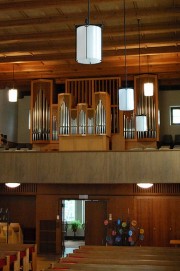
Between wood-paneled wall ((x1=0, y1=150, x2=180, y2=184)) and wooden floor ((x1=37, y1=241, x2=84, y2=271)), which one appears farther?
wooden floor ((x1=37, y1=241, x2=84, y2=271))

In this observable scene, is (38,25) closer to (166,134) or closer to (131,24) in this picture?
(131,24)

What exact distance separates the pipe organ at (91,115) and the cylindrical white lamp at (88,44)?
867 centimetres

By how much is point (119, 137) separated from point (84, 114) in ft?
5.17

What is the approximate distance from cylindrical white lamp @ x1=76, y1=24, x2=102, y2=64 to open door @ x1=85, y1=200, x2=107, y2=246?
1071cm

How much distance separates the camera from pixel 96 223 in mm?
14719

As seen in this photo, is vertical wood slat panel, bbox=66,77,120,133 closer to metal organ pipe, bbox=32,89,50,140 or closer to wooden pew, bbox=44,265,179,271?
metal organ pipe, bbox=32,89,50,140

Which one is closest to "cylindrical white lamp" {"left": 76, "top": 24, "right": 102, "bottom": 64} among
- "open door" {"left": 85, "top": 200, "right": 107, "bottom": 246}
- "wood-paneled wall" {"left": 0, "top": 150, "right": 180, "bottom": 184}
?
"wood-paneled wall" {"left": 0, "top": 150, "right": 180, "bottom": 184}

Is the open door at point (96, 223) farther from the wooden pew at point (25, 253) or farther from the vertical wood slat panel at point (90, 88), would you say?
the wooden pew at point (25, 253)

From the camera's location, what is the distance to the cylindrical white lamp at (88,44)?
4.28 m

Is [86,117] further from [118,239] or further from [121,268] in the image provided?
[121,268]

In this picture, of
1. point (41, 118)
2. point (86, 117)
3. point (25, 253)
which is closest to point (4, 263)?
point (25, 253)

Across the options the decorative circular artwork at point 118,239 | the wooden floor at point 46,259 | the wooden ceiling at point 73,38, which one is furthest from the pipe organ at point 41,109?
the decorative circular artwork at point 118,239

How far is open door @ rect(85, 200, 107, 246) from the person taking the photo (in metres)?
14.6

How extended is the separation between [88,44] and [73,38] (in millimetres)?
7038
